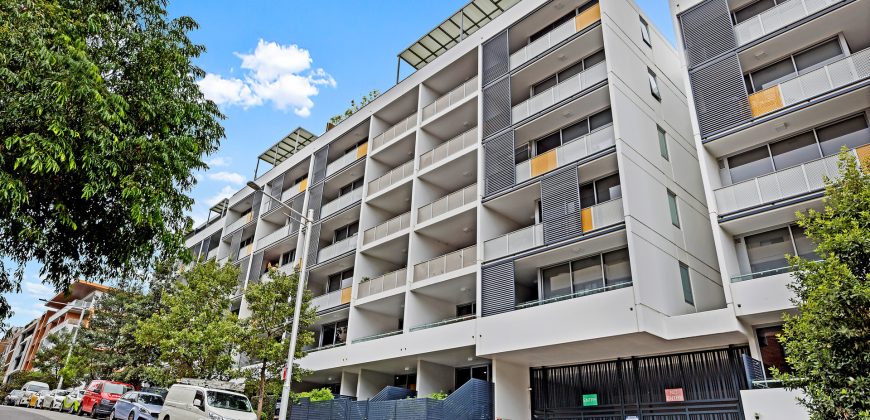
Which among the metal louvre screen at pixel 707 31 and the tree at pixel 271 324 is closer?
the metal louvre screen at pixel 707 31

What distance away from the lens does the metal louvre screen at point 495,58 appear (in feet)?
78.6

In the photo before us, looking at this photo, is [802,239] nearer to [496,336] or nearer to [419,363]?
[496,336]

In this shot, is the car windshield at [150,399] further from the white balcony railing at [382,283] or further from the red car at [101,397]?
the white balcony railing at [382,283]

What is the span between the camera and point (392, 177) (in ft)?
91.9

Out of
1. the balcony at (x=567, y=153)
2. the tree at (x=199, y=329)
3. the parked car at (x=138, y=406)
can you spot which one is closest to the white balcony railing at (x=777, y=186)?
the balcony at (x=567, y=153)

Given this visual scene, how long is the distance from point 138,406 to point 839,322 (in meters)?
23.1

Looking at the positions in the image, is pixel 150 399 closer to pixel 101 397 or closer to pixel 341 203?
pixel 101 397

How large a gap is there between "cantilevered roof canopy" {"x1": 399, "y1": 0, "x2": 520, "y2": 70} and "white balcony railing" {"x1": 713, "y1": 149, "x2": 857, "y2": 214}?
48.0 ft

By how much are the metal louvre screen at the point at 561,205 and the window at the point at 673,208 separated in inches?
148

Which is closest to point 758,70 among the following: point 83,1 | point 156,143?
point 156,143

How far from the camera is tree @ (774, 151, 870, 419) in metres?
9.56

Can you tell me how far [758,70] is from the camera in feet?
60.1

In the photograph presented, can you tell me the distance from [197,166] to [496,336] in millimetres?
11323

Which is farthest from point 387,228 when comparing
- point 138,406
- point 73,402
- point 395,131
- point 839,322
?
point 73,402
